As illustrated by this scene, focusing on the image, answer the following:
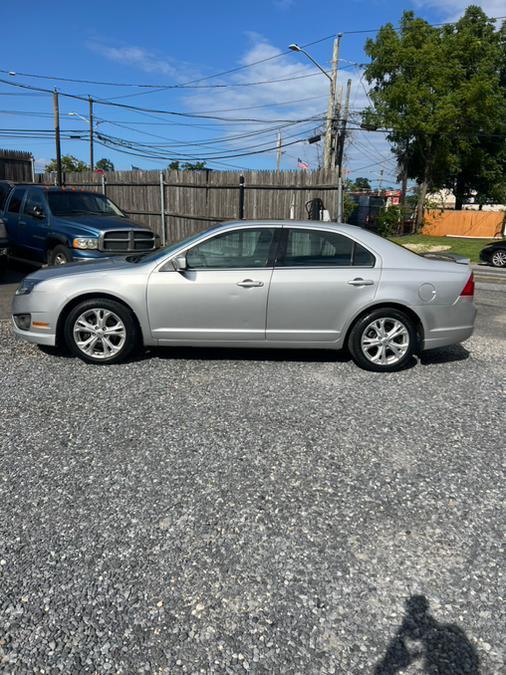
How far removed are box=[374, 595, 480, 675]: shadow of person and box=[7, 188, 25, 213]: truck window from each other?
1086cm

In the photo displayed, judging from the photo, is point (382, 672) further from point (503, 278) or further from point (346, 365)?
point (503, 278)

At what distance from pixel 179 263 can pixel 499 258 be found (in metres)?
15.4

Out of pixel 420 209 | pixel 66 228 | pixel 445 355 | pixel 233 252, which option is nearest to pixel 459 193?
pixel 420 209

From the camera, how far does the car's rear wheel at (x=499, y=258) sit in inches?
690

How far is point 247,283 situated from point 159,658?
12.1 ft

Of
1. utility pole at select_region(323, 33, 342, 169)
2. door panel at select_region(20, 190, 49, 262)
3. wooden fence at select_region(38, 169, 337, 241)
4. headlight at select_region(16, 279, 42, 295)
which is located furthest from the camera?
utility pole at select_region(323, 33, 342, 169)

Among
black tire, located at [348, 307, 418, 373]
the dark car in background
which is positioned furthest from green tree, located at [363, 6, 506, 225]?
black tire, located at [348, 307, 418, 373]

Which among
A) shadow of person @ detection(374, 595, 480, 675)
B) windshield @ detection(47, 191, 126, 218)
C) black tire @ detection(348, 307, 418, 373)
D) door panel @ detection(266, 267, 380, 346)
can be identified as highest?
windshield @ detection(47, 191, 126, 218)

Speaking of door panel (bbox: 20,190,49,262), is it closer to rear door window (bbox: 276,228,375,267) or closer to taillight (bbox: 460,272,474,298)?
rear door window (bbox: 276,228,375,267)

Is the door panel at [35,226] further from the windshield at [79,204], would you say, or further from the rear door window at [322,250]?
the rear door window at [322,250]

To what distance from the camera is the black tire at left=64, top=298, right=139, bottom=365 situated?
539cm

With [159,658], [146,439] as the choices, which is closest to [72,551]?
[159,658]

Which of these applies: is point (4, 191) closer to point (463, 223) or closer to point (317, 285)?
point (317, 285)

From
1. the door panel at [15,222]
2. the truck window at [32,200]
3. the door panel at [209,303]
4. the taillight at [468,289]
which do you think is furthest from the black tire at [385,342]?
the door panel at [15,222]
